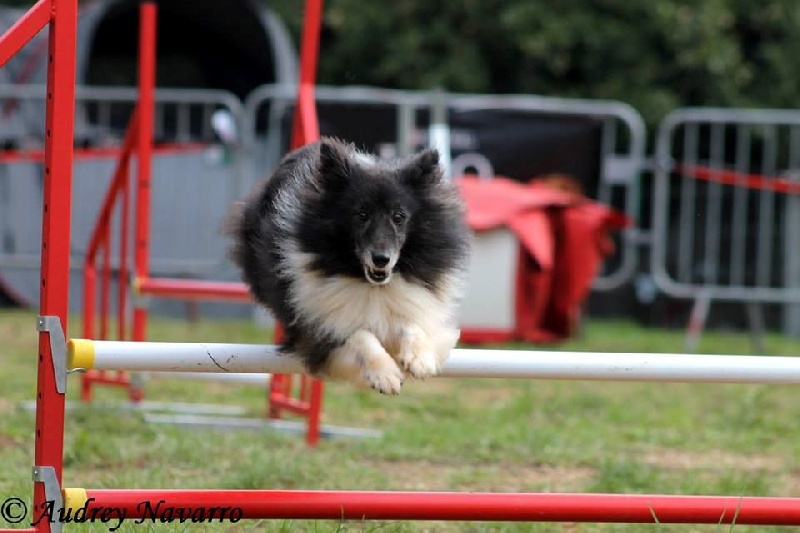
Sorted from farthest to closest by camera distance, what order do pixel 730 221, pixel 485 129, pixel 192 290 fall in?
pixel 730 221 → pixel 485 129 → pixel 192 290

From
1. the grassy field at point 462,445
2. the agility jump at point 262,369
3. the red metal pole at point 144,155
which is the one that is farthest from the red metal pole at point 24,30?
the red metal pole at point 144,155

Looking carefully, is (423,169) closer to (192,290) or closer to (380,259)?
(380,259)

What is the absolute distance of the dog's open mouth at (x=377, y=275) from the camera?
12.0 feet

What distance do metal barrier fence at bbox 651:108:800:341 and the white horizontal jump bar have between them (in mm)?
7008

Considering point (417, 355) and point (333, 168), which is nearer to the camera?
point (417, 355)

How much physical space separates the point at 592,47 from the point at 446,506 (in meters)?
12.5

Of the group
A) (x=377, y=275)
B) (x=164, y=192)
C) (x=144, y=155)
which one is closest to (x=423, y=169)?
(x=377, y=275)

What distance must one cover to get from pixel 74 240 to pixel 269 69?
390 cm

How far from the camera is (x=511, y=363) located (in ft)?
11.0

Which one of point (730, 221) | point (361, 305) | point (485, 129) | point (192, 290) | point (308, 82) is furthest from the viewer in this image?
point (730, 221)

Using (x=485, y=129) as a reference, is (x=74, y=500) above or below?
below

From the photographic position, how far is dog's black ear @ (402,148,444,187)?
391 centimetres

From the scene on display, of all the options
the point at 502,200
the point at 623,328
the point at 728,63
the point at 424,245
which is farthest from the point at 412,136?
the point at 424,245

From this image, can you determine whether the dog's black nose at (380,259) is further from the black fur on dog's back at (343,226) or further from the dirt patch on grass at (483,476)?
the dirt patch on grass at (483,476)
